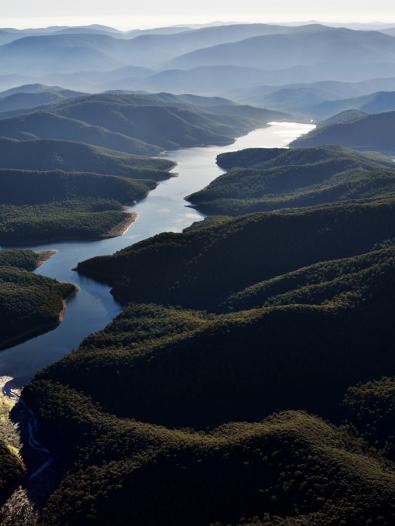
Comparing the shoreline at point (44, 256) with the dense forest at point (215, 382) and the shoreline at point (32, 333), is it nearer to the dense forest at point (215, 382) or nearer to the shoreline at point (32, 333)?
the dense forest at point (215, 382)

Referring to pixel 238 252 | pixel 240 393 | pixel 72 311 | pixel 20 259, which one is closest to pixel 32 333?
pixel 72 311

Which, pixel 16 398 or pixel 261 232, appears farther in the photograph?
pixel 261 232

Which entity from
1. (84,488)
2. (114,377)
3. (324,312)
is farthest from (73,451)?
(324,312)

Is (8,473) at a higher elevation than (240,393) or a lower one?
lower

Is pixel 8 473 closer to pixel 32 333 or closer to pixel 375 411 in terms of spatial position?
pixel 32 333

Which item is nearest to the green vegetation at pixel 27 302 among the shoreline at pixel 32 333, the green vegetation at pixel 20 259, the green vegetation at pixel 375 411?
the shoreline at pixel 32 333

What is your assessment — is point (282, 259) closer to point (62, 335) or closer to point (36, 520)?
point (62, 335)
